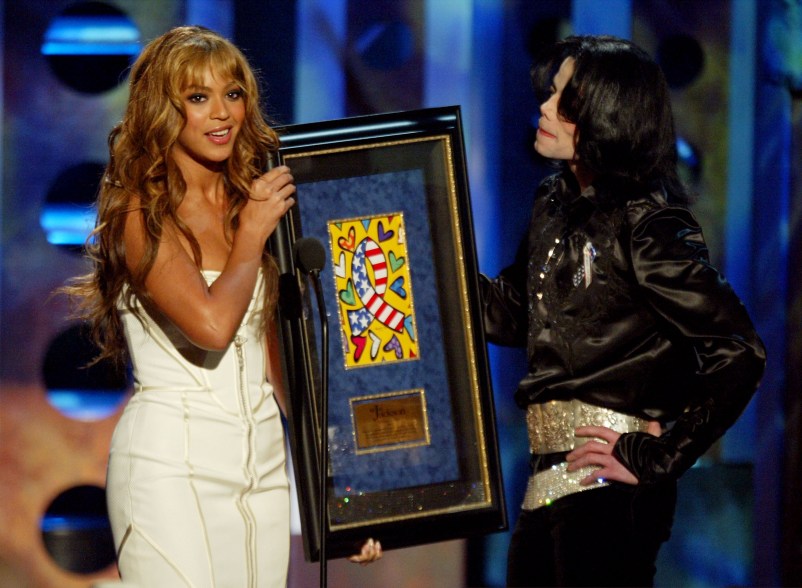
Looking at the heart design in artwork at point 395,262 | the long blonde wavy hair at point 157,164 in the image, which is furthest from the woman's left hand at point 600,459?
the long blonde wavy hair at point 157,164

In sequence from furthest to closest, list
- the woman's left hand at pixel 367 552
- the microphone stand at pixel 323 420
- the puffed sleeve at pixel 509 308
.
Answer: the puffed sleeve at pixel 509 308 < the woman's left hand at pixel 367 552 < the microphone stand at pixel 323 420

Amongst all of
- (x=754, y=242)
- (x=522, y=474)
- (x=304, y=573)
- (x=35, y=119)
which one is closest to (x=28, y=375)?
(x=35, y=119)

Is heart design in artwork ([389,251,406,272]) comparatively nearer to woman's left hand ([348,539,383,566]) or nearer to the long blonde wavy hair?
the long blonde wavy hair

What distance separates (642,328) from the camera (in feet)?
7.21

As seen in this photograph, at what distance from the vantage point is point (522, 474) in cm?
365

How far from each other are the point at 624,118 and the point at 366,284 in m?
0.65

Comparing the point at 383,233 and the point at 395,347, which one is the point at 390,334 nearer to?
the point at 395,347

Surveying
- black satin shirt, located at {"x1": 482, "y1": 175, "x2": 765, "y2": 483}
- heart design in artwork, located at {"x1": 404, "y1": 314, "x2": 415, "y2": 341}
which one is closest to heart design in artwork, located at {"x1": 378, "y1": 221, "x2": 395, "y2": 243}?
heart design in artwork, located at {"x1": 404, "y1": 314, "x2": 415, "y2": 341}

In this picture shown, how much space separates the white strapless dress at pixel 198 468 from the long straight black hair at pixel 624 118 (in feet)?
2.54

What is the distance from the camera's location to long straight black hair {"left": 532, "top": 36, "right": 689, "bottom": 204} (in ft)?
7.24

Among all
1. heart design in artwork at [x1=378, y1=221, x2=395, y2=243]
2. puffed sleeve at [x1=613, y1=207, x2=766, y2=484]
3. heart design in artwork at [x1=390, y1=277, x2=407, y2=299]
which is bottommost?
puffed sleeve at [x1=613, y1=207, x2=766, y2=484]

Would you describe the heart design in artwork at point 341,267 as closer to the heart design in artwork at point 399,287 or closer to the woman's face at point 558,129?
the heart design in artwork at point 399,287

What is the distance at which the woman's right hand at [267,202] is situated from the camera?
2.22m

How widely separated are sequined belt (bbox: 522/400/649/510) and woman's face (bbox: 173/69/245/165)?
886mm
